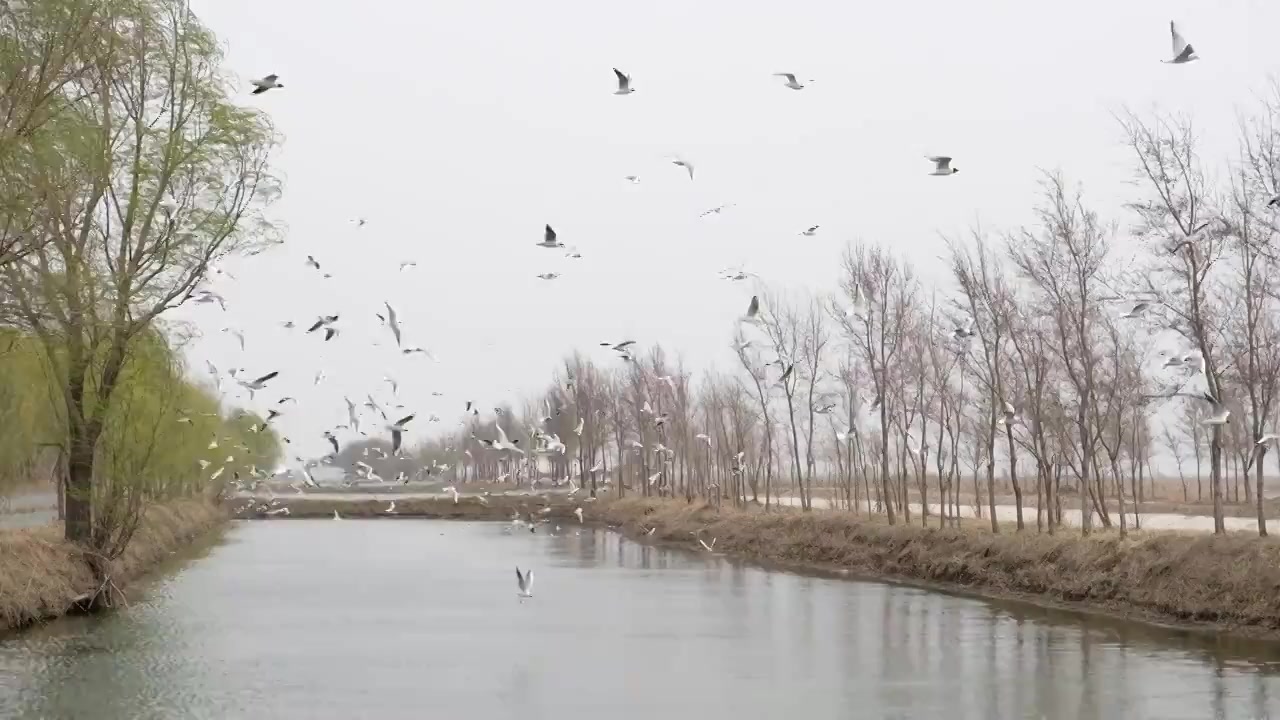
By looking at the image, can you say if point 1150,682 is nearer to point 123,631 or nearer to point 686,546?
point 123,631

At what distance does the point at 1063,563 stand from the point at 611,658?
12.4 metres

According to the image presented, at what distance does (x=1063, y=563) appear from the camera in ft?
96.8

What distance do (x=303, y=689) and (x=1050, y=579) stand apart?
57.6 feet

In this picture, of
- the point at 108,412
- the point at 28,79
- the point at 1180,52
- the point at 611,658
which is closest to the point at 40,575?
the point at 108,412

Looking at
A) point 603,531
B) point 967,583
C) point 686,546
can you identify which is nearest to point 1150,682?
point 967,583

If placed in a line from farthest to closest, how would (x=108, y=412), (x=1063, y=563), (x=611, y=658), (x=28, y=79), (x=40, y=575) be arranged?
(x=1063, y=563)
(x=108, y=412)
(x=40, y=575)
(x=611, y=658)
(x=28, y=79)

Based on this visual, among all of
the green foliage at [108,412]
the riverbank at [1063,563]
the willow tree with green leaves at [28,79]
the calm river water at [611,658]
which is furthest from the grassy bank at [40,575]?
the riverbank at [1063,563]

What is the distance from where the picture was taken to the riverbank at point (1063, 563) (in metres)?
23.6

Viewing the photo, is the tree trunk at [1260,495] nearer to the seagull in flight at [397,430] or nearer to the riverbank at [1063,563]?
the riverbank at [1063,563]

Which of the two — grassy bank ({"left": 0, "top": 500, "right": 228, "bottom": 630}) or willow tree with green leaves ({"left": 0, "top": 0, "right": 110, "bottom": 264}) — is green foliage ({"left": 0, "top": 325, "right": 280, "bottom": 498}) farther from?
willow tree with green leaves ({"left": 0, "top": 0, "right": 110, "bottom": 264})

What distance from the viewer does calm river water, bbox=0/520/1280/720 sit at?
17.6 metres

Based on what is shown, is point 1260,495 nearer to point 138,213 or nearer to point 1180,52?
point 1180,52

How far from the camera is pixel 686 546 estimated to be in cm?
5397

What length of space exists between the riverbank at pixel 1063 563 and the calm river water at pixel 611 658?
104 centimetres
